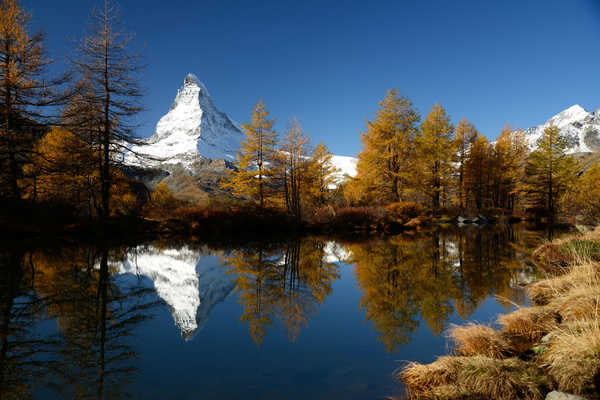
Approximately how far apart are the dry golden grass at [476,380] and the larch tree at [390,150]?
21.5 metres

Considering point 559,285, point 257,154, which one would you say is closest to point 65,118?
point 257,154

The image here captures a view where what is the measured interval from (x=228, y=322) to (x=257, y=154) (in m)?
20.6

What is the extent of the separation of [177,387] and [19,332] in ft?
9.21

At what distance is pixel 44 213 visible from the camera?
14.7 m

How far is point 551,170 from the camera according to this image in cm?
3111

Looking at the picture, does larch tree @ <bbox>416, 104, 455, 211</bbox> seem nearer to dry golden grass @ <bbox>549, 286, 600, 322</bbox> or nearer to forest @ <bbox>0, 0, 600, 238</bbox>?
forest @ <bbox>0, 0, 600, 238</bbox>

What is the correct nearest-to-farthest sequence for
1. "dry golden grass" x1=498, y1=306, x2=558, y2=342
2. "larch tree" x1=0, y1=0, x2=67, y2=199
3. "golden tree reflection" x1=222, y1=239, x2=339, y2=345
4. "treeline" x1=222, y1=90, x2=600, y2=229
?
"dry golden grass" x1=498, y1=306, x2=558, y2=342 → "golden tree reflection" x1=222, y1=239, x2=339, y2=345 → "larch tree" x1=0, y1=0, x2=67, y2=199 → "treeline" x1=222, y1=90, x2=600, y2=229

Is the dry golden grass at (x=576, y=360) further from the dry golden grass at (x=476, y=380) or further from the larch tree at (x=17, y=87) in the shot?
the larch tree at (x=17, y=87)

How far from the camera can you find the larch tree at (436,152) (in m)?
28.1

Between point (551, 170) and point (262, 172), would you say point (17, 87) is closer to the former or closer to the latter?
point (262, 172)

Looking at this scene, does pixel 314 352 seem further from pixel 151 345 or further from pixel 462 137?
pixel 462 137

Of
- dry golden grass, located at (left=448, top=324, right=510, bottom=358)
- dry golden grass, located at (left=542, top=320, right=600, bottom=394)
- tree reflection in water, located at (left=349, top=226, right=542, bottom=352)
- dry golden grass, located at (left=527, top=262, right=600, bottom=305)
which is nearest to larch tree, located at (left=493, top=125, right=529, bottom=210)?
tree reflection in water, located at (left=349, top=226, right=542, bottom=352)

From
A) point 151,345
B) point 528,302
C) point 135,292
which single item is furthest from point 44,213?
point 528,302

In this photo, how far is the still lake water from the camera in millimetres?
3172
